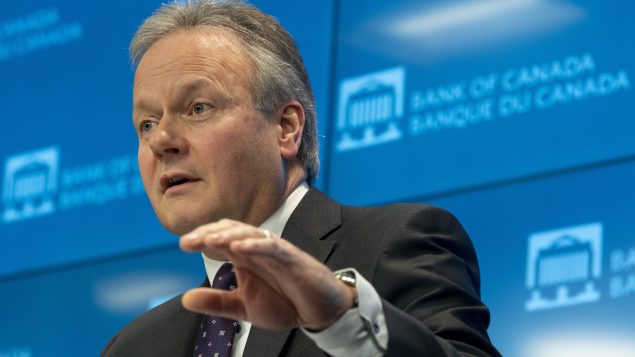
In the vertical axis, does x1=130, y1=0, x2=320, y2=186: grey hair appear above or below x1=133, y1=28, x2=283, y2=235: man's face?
above

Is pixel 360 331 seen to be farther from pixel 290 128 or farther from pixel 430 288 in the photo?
pixel 290 128

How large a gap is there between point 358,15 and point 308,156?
1.13m

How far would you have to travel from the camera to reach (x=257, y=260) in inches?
55.0

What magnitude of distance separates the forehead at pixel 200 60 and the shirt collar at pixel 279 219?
0.73 feet

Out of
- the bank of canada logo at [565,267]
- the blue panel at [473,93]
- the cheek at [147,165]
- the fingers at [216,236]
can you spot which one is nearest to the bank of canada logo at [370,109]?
the blue panel at [473,93]

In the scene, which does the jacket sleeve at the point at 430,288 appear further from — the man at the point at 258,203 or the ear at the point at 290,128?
the ear at the point at 290,128

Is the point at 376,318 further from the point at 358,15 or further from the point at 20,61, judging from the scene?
the point at 20,61

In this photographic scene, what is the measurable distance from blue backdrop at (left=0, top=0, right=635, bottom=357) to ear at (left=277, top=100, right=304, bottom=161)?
0.77 metres

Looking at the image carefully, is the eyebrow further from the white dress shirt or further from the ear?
the white dress shirt

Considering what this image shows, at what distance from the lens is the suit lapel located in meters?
1.87

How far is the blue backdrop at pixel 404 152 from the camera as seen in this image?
2752mm

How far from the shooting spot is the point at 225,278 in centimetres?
207

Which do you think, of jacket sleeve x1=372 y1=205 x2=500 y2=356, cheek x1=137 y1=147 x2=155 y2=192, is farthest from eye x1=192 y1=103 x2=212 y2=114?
jacket sleeve x1=372 y1=205 x2=500 y2=356

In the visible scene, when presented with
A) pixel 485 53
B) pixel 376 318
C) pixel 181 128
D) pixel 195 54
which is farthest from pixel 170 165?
pixel 485 53
